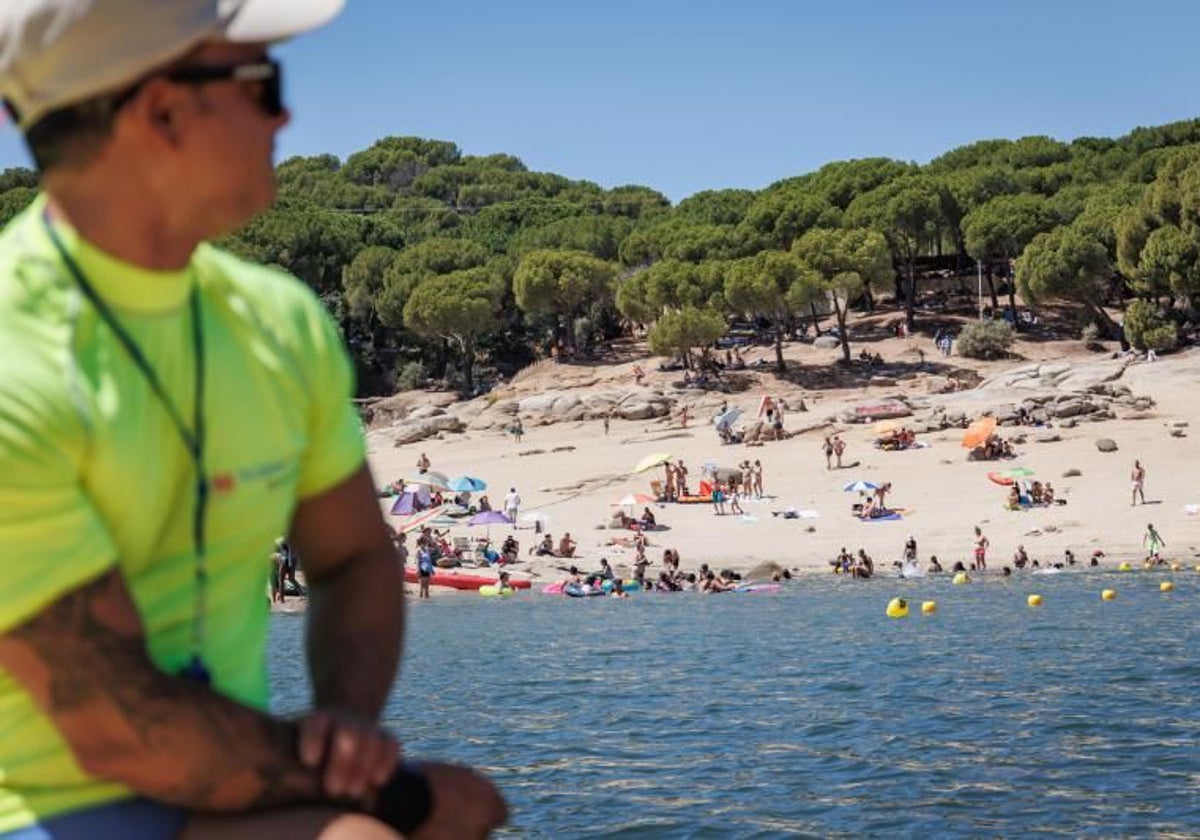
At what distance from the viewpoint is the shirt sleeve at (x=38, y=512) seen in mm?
1362

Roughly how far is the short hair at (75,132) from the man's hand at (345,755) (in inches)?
23.7

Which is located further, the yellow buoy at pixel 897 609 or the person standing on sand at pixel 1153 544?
the person standing on sand at pixel 1153 544

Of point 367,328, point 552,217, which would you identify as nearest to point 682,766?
point 367,328

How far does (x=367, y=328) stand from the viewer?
72.0 meters

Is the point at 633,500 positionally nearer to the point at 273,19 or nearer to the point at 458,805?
the point at 458,805

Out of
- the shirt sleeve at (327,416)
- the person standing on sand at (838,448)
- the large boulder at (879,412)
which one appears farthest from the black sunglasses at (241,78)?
the large boulder at (879,412)

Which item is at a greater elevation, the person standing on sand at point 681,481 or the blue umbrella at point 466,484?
the blue umbrella at point 466,484

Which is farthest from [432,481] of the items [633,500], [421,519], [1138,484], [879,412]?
[1138,484]

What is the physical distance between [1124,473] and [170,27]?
128ft

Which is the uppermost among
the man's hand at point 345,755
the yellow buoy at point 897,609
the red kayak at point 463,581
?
the man's hand at point 345,755

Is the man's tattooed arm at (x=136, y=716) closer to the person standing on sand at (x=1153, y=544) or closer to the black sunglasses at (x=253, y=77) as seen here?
the black sunglasses at (x=253, y=77)

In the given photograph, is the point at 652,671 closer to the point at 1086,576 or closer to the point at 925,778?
the point at 925,778

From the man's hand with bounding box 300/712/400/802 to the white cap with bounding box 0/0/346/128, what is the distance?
0.66 meters

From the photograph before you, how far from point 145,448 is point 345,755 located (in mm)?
358
